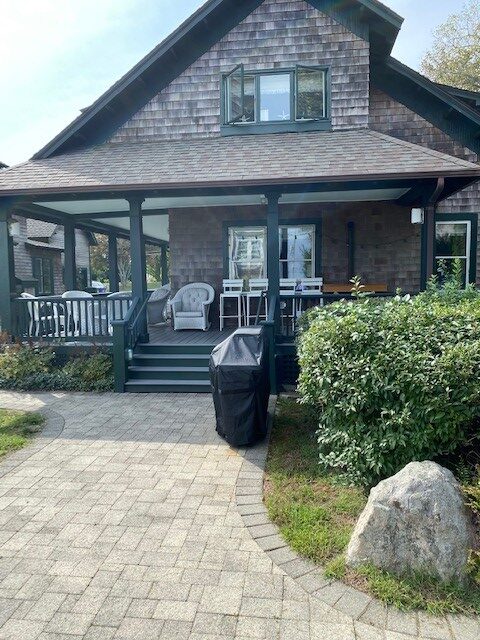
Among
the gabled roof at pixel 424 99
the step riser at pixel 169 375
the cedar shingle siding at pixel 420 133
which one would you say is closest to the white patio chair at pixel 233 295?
the step riser at pixel 169 375

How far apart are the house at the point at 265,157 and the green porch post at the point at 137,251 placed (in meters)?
0.03

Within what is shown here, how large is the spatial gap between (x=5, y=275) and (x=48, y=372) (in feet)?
6.34

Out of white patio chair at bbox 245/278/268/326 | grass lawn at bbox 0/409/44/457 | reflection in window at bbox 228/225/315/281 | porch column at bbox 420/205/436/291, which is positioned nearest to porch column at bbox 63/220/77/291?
reflection in window at bbox 228/225/315/281

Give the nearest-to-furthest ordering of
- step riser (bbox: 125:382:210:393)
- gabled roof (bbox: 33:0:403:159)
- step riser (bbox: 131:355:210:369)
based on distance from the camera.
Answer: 1. step riser (bbox: 125:382:210:393)
2. step riser (bbox: 131:355:210:369)
3. gabled roof (bbox: 33:0:403:159)

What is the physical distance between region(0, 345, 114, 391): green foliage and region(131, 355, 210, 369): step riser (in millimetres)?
506

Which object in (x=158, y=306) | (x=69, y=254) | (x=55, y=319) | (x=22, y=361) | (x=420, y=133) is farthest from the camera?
(x=158, y=306)

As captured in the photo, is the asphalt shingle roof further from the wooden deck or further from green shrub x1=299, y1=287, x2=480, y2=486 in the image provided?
green shrub x1=299, y1=287, x2=480, y2=486

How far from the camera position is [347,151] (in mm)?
8078

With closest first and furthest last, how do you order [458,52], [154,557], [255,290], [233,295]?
[154,557]
[233,295]
[255,290]
[458,52]

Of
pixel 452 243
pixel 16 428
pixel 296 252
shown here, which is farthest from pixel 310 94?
pixel 16 428

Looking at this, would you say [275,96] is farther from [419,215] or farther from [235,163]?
[419,215]

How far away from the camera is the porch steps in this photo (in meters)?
7.20

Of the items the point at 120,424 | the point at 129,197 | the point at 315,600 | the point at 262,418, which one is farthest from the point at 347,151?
the point at 315,600

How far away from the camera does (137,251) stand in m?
7.96
